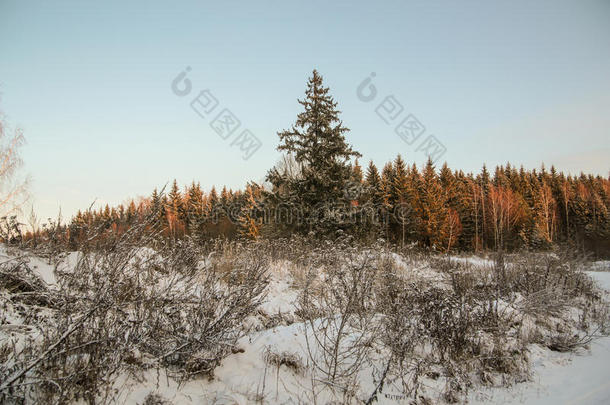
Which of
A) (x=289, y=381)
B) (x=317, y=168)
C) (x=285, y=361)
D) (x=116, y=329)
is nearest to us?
(x=116, y=329)

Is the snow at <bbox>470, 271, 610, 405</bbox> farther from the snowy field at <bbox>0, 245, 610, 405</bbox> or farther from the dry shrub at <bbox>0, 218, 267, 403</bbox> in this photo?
the dry shrub at <bbox>0, 218, 267, 403</bbox>

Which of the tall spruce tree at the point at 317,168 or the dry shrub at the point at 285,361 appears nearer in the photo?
the dry shrub at the point at 285,361

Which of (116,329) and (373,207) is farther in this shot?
(373,207)

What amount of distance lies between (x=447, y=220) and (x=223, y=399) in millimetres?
31147

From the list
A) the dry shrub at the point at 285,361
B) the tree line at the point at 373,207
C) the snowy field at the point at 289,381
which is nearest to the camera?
the snowy field at the point at 289,381

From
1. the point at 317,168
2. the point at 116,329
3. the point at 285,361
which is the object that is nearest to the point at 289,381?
the point at 285,361

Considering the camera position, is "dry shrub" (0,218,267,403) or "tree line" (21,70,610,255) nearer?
"dry shrub" (0,218,267,403)

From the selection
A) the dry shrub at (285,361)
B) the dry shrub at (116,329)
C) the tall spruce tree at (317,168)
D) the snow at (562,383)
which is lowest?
the snow at (562,383)

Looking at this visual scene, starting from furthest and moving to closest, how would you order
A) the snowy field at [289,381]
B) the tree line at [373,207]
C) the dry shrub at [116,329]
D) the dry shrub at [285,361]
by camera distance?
the tree line at [373,207] → the dry shrub at [285,361] → the snowy field at [289,381] → the dry shrub at [116,329]

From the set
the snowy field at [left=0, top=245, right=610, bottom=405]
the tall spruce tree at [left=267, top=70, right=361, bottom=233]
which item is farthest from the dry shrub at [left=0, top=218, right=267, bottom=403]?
the tall spruce tree at [left=267, top=70, right=361, bottom=233]

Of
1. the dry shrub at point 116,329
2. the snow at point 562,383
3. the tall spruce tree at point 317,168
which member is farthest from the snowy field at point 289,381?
the tall spruce tree at point 317,168

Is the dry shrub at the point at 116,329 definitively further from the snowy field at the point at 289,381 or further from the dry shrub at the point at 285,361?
the dry shrub at the point at 285,361

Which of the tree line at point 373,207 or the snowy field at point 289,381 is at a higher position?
the tree line at point 373,207

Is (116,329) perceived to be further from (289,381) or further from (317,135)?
(317,135)
